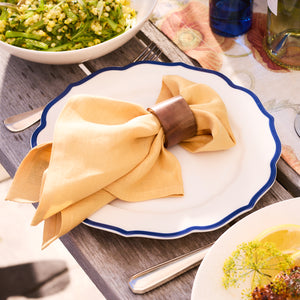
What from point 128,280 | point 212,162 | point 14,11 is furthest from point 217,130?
point 14,11

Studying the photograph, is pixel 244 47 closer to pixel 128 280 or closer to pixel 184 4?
pixel 184 4

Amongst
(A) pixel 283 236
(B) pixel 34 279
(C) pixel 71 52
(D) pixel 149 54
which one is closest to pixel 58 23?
(C) pixel 71 52

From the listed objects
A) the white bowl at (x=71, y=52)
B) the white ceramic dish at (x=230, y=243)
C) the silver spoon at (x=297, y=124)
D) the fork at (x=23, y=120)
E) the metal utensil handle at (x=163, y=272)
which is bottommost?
the silver spoon at (x=297, y=124)

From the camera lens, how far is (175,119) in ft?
2.44

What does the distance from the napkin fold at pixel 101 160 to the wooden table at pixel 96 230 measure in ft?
0.20

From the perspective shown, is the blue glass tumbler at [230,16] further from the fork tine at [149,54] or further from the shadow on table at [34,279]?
the shadow on table at [34,279]

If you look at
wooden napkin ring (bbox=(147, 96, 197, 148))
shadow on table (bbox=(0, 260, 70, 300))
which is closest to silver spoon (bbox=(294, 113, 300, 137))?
wooden napkin ring (bbox=(147, 96, 197, 148))

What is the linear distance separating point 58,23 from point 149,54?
0.66 feet

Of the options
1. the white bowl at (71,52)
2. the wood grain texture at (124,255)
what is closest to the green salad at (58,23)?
the white bowl at (71,52)

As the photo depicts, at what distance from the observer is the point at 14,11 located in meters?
0.92

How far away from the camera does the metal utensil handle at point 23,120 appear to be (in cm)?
85

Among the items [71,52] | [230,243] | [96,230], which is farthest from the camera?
[71,52]

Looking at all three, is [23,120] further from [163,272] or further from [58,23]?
[163,272]

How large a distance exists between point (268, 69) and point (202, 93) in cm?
25
